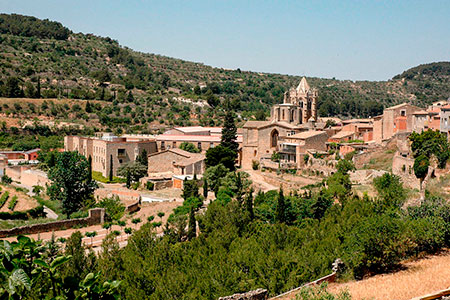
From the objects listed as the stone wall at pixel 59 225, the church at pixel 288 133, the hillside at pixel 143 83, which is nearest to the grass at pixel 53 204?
the stone wall at pixel 59 225

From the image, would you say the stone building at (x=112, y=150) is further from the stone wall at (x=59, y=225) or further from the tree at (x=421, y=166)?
the tree at (x=421, y=166)

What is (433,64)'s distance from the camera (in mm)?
153750

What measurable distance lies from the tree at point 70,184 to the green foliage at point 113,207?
141 cm

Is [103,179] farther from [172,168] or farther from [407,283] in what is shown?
[407,283]

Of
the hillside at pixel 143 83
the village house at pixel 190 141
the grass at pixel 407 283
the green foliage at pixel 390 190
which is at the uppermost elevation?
the hillside at pixel 143 83

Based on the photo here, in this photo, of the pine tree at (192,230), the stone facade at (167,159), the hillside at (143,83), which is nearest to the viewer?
the pine tree at (192,230)

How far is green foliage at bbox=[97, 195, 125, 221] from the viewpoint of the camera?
29312 millimetres

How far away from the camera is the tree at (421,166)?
2816cm

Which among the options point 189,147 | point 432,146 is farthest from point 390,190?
point 189,147

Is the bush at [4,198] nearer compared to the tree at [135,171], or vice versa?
the bush at [4,198]

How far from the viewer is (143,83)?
8238 cm

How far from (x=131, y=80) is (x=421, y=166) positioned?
6301cm

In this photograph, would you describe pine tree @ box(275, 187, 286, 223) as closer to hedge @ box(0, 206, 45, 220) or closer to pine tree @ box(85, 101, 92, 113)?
hedge @ box(0, 206, 45, 220)

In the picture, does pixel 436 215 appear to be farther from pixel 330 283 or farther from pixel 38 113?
pixel 38 113
